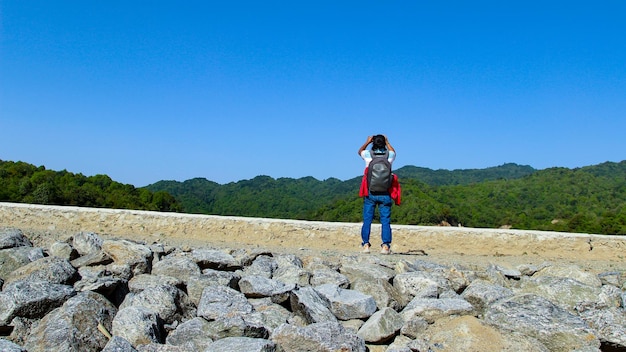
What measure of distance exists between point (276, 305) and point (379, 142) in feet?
10.2

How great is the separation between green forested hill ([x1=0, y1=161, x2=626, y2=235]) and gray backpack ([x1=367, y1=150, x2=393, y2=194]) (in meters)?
9.32

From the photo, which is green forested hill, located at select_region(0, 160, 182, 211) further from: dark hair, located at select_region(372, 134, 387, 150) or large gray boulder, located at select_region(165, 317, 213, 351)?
large gray boulder, located at select_region(165, 317, 213, 351)

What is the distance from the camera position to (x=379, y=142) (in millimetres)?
7484

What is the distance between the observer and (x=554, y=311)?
4957 mm

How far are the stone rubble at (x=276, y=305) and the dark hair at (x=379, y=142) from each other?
5.71 feet

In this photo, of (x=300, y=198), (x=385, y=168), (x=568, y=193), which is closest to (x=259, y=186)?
(x=300, y=198)

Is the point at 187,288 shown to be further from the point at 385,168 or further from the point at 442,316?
the point at 385,168

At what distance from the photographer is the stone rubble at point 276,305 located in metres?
4.52

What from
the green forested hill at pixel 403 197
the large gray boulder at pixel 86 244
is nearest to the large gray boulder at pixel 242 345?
the large gray boulder at pixel 86 244

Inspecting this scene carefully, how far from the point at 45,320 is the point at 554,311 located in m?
4.56

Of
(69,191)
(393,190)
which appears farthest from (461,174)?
(393,190)

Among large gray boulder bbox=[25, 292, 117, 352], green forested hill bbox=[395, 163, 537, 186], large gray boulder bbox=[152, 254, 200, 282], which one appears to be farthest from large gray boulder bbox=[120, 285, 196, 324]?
green forested hill bbox=[395, 163, 537, 186]

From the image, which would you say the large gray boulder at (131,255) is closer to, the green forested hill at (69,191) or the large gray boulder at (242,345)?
the large gray boulder at (242,345)

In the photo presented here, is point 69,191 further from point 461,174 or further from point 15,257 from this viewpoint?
point 461,174
